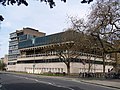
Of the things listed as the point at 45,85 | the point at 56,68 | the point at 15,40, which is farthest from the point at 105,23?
the point at 15,40

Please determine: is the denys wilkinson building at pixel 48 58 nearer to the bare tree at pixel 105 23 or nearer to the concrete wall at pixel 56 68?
the concrete wall at pixel 56 68

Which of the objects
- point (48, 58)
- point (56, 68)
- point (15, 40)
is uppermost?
point (15, 40)

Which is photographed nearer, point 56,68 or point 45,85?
point 45,85

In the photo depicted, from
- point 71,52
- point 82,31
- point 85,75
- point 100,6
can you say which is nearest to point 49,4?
point 100,6

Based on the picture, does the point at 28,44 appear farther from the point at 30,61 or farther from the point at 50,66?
the point at 50,66

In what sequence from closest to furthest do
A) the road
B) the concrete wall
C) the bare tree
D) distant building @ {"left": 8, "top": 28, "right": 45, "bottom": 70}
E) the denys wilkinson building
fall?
the road
the bare tree
the denys wilkinson building
the concrete wall
distant building @ {"left": 8, "top": 28, "right": 45, "bottom": 70}

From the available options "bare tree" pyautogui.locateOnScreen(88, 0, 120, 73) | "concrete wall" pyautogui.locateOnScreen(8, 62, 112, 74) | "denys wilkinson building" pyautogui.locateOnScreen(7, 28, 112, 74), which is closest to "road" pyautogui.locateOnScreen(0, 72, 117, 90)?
"bare tree" pyautogui.locateOnScreen(88, 0, 120, 73)

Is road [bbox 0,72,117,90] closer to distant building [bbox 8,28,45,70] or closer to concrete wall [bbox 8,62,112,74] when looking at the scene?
concrete wall [bbox 8,62,112,74]

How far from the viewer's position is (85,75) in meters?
57.8

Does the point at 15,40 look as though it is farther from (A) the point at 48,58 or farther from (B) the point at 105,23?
(B) the point at 105,23

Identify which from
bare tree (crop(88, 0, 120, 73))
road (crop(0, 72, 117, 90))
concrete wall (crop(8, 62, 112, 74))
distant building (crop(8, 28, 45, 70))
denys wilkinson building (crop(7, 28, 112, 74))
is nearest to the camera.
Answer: road (crop(0, 72, 117, 90))

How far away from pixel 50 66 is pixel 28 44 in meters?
27.3

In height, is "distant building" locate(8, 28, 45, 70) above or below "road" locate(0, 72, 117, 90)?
above

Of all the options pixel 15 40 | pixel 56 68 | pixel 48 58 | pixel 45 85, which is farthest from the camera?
pixel 15 40
